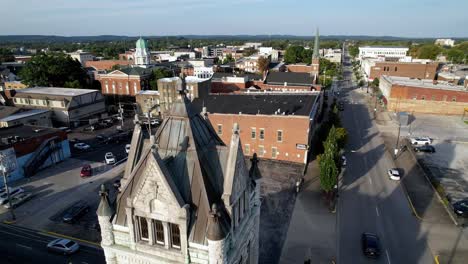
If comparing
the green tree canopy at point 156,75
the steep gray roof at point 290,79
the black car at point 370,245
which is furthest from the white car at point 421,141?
the green tree canopy at point 156,75

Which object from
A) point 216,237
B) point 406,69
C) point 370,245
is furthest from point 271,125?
point 406,69

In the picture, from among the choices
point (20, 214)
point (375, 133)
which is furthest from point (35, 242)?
point (375, 133)

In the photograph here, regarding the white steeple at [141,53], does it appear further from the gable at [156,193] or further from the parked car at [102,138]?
the gable at [156,193]

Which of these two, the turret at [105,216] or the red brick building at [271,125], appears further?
the red brick building at [271,125]

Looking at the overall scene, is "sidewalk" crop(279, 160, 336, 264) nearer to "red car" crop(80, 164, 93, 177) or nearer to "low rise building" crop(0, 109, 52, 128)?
"red car" crop(80, 164, 93, 177)

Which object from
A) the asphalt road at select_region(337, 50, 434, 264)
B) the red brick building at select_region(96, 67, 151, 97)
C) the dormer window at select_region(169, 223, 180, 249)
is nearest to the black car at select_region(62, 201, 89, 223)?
the dormer window at select_region(169, 223, 180, 249)
